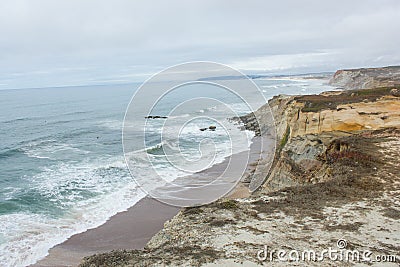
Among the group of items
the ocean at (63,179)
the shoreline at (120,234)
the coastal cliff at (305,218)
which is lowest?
the shoreline at (120,234)

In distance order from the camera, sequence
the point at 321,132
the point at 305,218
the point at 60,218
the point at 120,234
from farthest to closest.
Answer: the point at 321,132, the point at 60,218, the point at 120,234, the point at 305,218

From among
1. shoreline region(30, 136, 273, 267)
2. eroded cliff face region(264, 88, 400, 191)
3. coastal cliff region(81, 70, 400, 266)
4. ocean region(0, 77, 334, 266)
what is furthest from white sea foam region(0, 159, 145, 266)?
Answer: eroded cliff face region(264, 88, 400, 191)

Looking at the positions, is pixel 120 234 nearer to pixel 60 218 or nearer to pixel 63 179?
pixel 60 218

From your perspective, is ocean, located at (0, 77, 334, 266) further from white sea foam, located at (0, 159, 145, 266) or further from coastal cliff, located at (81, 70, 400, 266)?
coastal cliff, located at (81, 70, 400, 266)

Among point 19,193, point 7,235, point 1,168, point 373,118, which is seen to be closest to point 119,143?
point 1,168

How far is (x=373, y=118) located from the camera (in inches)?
718

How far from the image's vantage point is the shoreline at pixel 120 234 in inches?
529

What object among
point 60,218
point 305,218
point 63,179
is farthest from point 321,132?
point 63,179

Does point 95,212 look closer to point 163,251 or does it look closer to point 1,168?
point 163,251

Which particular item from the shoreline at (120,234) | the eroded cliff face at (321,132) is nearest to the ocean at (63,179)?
the shoreline at (120,234)

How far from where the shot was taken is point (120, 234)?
50.1ft

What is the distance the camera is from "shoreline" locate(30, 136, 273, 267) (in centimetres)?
1345

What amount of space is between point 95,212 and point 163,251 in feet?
39.9

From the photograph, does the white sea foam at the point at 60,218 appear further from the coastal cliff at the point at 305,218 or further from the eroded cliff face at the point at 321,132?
the eroded cliff face at the point at 321,132
